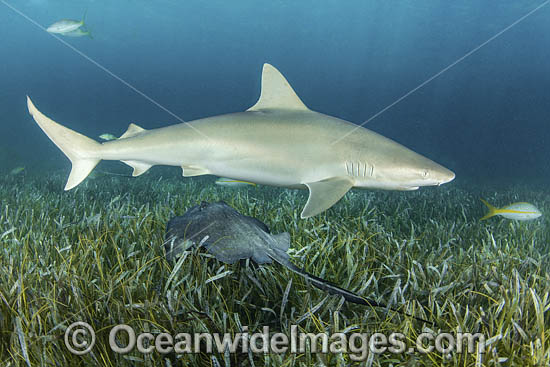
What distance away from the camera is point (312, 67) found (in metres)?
98.3

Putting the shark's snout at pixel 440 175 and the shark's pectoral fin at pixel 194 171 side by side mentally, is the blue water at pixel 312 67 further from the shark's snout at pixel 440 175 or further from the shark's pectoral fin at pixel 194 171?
the shark's snout at pixel 440 175

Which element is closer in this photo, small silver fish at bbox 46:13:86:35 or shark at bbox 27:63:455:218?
shark at bbox 27:63:455:218

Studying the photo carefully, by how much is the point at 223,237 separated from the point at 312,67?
102258 millimetres

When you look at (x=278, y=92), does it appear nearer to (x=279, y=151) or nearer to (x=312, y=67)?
(x=279, y=151)

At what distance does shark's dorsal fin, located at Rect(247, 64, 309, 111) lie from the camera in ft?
13.9

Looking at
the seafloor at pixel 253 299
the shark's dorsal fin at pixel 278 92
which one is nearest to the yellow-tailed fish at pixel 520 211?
the seafloor at pixel 253 299

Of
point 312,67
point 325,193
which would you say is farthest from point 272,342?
point 312,67

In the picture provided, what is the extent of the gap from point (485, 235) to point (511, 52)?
8576 cm

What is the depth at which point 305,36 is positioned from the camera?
73.4m

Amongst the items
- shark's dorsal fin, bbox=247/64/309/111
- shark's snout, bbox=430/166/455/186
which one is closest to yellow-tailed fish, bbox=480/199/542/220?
shark's snout, bbox=430/166/455/186

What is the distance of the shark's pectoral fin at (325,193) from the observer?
338 centimetres

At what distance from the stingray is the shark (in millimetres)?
923

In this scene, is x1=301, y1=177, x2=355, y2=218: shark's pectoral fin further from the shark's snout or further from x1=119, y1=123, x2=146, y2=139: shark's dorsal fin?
x1=119, y1=123, x2=146, y2=139: shark's dorsal fin

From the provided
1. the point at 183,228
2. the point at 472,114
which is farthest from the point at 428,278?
the point at 472,114
